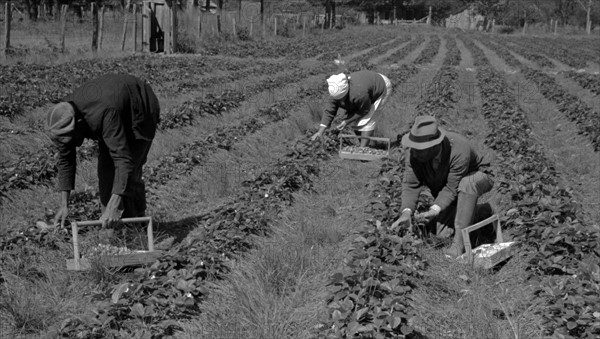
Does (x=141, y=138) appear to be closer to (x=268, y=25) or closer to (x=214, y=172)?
(x=214, y=172)

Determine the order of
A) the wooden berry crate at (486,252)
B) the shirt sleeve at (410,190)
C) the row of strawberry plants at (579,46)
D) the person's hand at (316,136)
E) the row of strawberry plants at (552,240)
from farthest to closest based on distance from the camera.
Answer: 1. the row of strawberry plants at (579,46)
2. the person's hand at (316,136)
3. the shirt sleeve at (410,190)
4. the wooden berry crate at (486,252)
5. the row of strawberry plants at (552,240)

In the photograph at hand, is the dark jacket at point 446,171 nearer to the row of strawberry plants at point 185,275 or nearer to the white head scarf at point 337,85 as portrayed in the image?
the row of strawberry plants at point 185,275

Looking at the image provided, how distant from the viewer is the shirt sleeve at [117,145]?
16.4 feet

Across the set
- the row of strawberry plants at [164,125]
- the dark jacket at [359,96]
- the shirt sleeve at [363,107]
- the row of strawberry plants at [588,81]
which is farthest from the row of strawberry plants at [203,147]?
the row of strawberry plants at [588,81]

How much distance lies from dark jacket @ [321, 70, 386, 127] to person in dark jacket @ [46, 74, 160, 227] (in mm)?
3939

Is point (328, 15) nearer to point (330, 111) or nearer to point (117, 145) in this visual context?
point (330, 111)

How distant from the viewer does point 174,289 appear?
4500 mm

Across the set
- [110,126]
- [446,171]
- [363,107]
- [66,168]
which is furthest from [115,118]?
[363,107]

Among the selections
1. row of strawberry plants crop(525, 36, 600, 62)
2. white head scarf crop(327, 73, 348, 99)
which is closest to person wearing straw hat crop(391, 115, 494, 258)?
white head scarf crop(327, 73, 348, 99)

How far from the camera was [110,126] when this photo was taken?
500cm

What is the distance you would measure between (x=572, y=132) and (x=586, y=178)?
128 inches

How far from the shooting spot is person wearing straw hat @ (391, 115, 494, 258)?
540cm

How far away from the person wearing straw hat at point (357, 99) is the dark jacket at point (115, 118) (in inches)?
151

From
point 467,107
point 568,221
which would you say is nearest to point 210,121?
point 467,107
